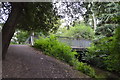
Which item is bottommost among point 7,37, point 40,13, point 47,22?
point 7,37

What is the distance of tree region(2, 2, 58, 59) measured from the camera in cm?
391

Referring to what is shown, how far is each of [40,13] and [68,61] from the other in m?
2.79

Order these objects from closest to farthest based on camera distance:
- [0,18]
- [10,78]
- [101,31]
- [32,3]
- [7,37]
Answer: [10,78], [7,37], [32,3], [0,18], [101,31]

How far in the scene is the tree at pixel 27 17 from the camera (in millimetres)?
3914

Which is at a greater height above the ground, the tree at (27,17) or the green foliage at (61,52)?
the tree at (27,17)

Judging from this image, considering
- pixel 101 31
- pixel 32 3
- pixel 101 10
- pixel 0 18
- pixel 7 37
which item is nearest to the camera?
pixel 7 37

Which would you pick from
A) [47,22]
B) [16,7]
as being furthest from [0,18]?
[47,22]

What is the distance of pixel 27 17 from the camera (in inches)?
199

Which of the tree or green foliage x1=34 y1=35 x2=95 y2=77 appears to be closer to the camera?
the tree

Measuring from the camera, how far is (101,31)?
8.27 m

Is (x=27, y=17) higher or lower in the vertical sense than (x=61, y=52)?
higher

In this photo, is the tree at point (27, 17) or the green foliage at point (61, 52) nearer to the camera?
the tree at point (27, 17)

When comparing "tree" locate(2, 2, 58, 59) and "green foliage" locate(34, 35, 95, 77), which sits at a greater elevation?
"tree" locate(2, 2, 58, 59)

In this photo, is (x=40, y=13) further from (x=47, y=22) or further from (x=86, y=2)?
(x=86, y=2)
